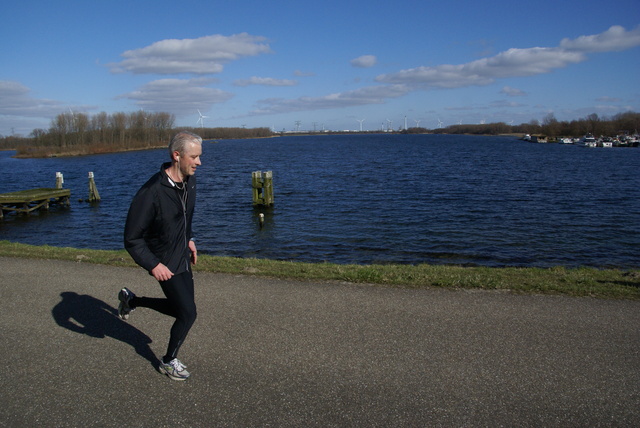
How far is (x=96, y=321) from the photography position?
632 cm

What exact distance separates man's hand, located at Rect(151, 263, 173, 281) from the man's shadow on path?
1.26m

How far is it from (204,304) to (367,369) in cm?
301

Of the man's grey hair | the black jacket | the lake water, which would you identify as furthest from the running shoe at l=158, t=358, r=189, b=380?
the lake water

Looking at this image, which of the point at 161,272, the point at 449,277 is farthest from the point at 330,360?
the point at 449,277

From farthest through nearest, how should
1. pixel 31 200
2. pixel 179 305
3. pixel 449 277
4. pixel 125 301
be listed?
pixel 31 200, pixel 449 277, pixel 125 301, pixel 179 305

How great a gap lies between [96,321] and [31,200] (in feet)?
86.1

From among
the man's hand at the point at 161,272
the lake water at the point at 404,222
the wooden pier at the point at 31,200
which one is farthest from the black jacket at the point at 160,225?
the wooden pier at the point at 31,200

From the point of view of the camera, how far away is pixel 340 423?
3963 millimetres

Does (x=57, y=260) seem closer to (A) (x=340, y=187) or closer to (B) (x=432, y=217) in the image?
(B) (x=432, y=217)

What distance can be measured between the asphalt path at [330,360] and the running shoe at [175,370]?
91mm

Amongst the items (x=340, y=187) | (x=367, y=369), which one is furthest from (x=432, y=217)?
(x=367, y=369)

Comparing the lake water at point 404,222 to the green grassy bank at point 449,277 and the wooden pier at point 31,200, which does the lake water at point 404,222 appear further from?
the green grassy bank at point 449,277

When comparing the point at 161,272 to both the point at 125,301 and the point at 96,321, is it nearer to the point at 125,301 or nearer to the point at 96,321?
the point at 125,301

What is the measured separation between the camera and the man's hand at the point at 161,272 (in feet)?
14.1
